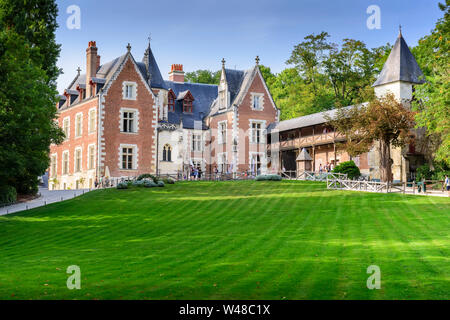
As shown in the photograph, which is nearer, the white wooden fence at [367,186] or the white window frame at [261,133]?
the white wooden fence at [367,186]

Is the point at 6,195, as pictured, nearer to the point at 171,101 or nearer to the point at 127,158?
the point at 127,158

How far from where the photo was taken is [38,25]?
32312 millimetres

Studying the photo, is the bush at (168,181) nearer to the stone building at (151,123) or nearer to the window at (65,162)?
the stone building at (151,123)

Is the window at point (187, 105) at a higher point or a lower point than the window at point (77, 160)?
higher

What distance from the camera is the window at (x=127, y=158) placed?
44.2 metres

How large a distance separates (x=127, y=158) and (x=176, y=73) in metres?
15.6

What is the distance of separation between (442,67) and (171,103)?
83.9ft

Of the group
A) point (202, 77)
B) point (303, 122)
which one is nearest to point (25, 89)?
point (303, 122)

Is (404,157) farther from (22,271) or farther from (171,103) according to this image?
(22,271)

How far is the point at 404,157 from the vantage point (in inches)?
1619

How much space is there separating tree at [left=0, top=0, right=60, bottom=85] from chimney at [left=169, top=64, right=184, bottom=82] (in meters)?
23.0

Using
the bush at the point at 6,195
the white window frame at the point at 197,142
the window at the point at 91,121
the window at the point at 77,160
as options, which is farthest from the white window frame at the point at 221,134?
the bush at the point at 6,195

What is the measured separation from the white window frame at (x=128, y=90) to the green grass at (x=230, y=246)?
14.1 meters
